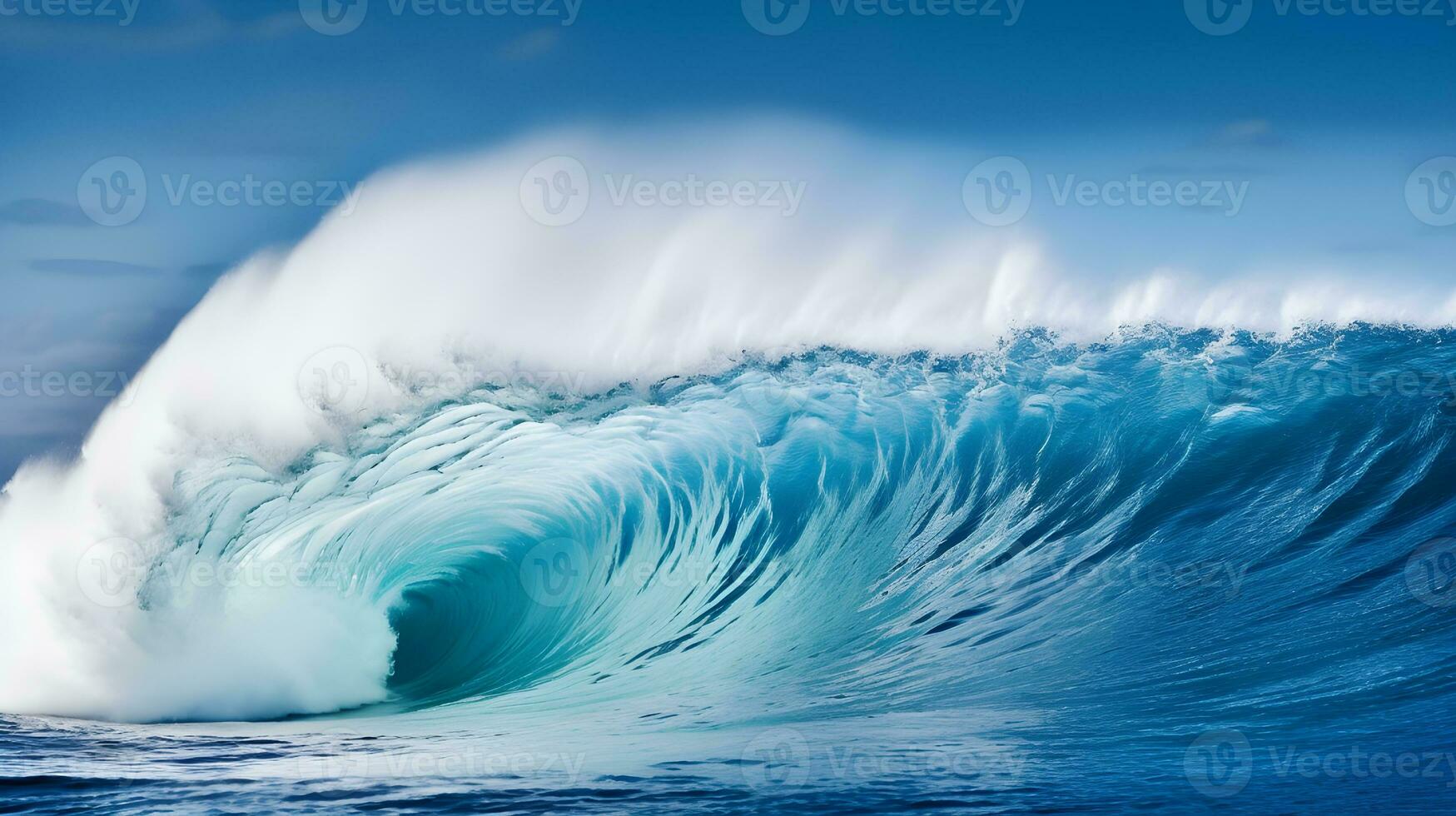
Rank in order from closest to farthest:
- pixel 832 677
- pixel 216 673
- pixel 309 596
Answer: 1. pixel 832 677
2. pixel 216 673
3. pixel 309 596

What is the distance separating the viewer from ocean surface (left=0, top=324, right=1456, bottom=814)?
5094 millimetres

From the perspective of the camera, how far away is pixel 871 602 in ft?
29.5

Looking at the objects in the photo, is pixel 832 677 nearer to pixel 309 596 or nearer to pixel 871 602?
pixel 871 602

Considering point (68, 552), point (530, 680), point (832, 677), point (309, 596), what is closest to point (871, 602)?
point (832, 677)

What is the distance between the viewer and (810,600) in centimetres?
923

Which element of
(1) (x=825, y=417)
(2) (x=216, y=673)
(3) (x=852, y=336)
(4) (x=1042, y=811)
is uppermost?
(3) (x=852, y=336)

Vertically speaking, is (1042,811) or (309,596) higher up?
(309,596)

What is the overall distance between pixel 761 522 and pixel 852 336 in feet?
10.2

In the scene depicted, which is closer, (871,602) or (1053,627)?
(1053,627)

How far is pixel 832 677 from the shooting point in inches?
294

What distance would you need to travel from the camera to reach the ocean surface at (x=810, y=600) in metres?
5.09

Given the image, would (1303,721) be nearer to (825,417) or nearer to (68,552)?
(825,417)

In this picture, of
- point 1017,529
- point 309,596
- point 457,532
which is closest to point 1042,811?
point 1017,529

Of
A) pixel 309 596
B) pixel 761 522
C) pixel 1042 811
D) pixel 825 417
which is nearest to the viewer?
pixel 1042 811
